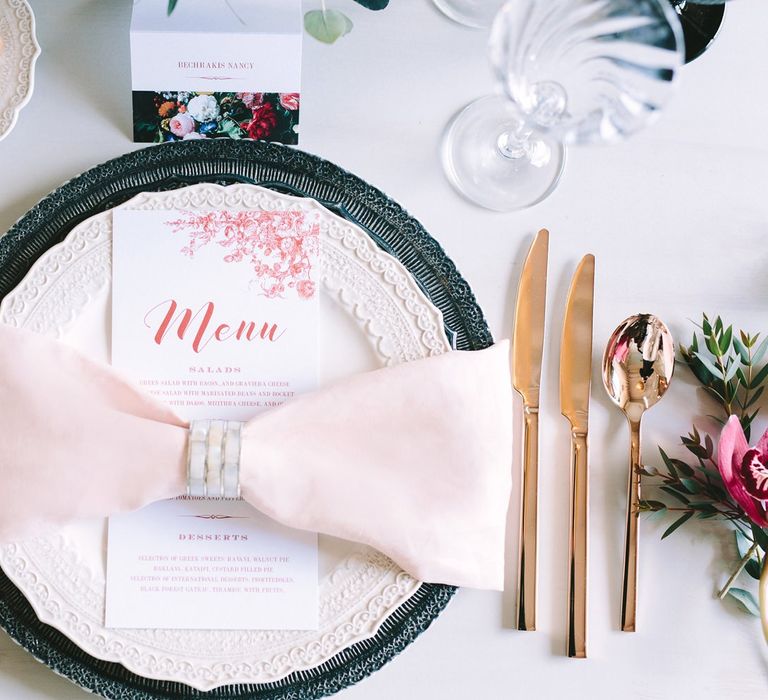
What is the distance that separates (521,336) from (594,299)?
0.08 m

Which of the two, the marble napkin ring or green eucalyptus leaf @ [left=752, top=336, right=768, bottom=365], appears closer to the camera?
the marble napkin ring

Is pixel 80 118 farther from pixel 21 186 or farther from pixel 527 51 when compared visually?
pixel 527 51

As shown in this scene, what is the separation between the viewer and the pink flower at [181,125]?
2.04 feet

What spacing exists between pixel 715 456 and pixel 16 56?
2.11ft

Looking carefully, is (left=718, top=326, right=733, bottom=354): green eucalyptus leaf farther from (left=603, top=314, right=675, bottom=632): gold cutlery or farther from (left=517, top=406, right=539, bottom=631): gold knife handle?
(left=517, top=406, right=539, bottom=631): gold knife handle

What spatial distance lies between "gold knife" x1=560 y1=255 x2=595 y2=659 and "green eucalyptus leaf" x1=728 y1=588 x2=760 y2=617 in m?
0.13

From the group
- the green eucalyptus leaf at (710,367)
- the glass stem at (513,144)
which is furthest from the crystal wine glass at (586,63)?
the green eucalyptus leaf at (710,367)

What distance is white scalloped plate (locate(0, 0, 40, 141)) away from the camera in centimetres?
61

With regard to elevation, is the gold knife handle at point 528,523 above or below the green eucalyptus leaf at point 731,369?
below

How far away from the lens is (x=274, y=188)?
0.61 meters

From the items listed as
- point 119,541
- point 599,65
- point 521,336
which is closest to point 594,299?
point 521,336

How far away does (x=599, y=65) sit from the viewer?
53cm

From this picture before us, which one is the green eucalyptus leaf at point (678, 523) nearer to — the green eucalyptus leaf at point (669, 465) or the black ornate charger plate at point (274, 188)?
the green eucalyptus leaf at point (669, 465)

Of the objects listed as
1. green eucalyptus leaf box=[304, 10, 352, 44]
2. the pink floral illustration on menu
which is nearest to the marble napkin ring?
the pink floral illustration on menu
